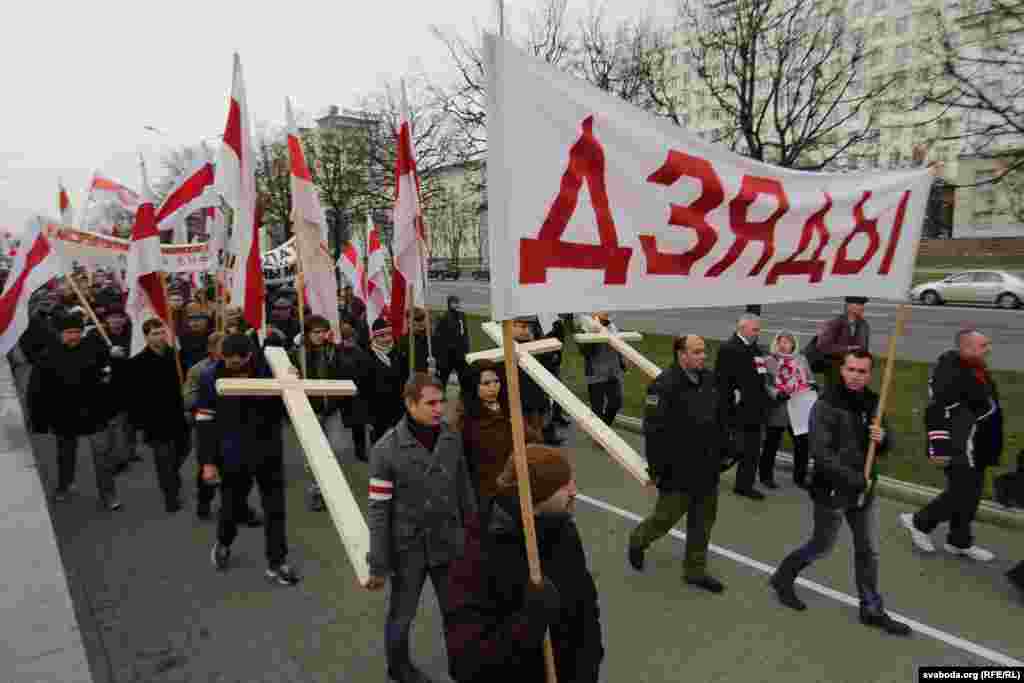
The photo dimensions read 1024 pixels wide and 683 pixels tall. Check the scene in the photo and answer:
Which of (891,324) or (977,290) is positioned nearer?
(891,324)

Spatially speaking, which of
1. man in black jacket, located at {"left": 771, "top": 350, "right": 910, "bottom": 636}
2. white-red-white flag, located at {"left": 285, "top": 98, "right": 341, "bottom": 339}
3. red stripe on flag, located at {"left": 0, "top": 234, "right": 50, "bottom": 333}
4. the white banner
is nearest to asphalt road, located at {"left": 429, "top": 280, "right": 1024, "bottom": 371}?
white-red-white flag, located at {"left": 285, "top": 98, "right": 341, "bottom": 339}

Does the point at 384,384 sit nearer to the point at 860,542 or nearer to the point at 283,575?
the point at 283,575

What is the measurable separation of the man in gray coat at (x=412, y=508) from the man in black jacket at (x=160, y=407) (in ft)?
12.1

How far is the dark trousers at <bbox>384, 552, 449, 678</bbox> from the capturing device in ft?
11.3

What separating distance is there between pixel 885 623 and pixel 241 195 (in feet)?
19.0

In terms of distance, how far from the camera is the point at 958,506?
192 inches

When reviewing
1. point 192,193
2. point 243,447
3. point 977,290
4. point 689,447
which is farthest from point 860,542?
point 977,290

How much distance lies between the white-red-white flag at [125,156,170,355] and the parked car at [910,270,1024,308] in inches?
974

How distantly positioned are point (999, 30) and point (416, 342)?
11.3 metres

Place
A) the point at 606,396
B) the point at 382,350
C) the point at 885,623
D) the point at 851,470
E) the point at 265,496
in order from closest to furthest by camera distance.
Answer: the point at 851,470
the point at 885,623
the point at 265,496
the point at 382,350
the point at 606,396

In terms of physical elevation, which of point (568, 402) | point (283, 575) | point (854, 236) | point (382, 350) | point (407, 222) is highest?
point (407, 222)

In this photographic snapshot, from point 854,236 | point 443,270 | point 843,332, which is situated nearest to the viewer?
point 854,236

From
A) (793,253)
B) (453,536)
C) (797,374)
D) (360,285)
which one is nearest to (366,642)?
(453,536)

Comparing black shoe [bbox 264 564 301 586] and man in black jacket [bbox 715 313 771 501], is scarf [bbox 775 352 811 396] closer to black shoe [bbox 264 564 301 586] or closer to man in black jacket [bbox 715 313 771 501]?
man in black jacket [bbox 715 313 771 501]
